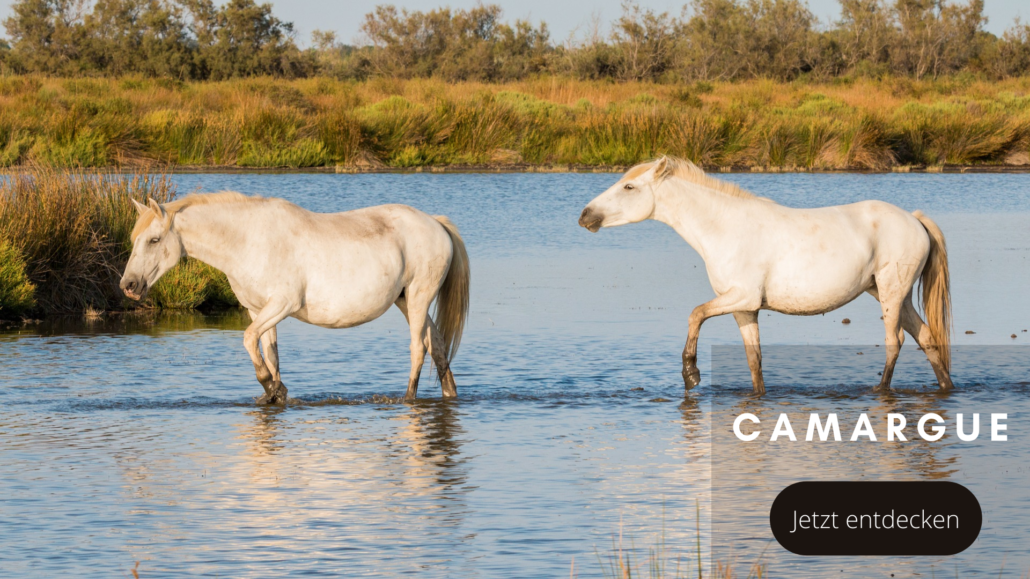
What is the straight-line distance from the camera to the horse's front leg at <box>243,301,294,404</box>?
8.63 m

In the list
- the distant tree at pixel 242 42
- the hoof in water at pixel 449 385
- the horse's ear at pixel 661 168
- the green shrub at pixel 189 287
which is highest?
the distant tree at pixel 242 42

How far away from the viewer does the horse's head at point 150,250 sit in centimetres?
855

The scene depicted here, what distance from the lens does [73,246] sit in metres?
13.6

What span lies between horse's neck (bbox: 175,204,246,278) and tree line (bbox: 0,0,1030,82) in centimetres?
4695

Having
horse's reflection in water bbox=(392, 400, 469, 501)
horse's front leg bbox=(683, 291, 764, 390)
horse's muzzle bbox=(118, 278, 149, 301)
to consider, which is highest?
horse's muzzle bbox=(118, 278, 149, 301)

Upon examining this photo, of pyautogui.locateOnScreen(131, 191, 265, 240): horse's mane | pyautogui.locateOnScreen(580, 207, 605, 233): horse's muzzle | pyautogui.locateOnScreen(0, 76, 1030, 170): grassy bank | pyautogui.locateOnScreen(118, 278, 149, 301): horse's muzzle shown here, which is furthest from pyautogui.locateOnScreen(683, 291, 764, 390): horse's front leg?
pyautogui.locateOnScreen(0, 76, 1030, 170): grassy bank

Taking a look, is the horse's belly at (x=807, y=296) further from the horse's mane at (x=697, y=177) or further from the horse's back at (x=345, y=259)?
the horse's back at (x=345, y=259)

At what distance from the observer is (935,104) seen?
127ft

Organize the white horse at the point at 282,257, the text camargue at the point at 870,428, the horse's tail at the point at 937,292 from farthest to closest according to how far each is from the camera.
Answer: the horse's tail at the point at 937,292, the white horse at the point at 282,257, the text camargue at the point at 870,428

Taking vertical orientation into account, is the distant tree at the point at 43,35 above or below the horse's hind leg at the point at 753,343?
above

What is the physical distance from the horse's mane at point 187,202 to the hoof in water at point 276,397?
1255 millimetres

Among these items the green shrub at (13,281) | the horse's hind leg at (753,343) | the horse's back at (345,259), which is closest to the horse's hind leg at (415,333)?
the horse's back at (345,259)

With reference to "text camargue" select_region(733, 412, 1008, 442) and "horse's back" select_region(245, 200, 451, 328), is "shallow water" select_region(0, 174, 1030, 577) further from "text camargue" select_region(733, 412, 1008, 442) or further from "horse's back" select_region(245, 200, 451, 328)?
"horse's back" select_region(245, 200, 451, 328)

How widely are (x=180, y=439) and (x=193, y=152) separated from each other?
2238 centimetres
